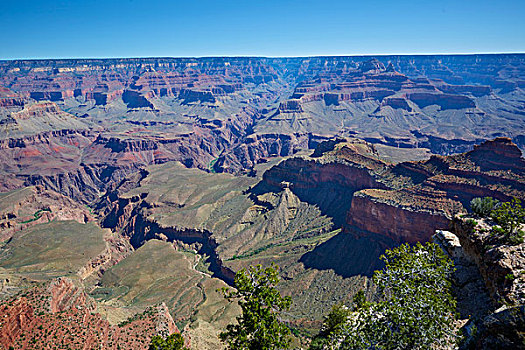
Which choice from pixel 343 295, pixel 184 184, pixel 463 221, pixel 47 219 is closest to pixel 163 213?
pixel 184 184

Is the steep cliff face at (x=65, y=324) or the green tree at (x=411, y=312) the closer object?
the green tree at (x=411, y=312)

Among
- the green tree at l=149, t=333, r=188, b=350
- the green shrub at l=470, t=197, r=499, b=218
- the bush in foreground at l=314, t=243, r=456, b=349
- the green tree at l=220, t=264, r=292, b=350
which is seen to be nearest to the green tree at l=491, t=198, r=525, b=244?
the green shrub at l=470, t=197, r=499, b=218

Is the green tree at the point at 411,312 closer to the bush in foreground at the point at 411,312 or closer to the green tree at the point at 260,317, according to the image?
the bush in foreground at the point at 411,312

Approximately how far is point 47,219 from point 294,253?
10295 cm

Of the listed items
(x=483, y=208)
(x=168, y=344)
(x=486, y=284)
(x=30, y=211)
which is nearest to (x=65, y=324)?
(x=168, y=344)

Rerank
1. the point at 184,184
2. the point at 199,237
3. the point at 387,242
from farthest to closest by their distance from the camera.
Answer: the point at 184,184
the point at 199,237
the point at 387,242

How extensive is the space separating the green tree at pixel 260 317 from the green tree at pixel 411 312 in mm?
5592

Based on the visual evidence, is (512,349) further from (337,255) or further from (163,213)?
(163,213)

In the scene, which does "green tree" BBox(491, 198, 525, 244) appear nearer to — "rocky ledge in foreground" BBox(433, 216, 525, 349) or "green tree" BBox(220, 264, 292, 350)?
"rocky ledge in foreground" BBox(433, 216, 525, 349)

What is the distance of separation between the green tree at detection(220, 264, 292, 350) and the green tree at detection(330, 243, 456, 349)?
220 inches

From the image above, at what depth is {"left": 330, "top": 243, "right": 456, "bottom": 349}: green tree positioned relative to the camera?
894 inches

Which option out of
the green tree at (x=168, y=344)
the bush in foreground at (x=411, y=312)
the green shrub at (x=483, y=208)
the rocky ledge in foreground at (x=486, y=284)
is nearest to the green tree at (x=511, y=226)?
the rocky ledge in foreground at (x=486, y=284)

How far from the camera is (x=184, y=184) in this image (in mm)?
165125

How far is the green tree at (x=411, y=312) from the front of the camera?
22703mm
